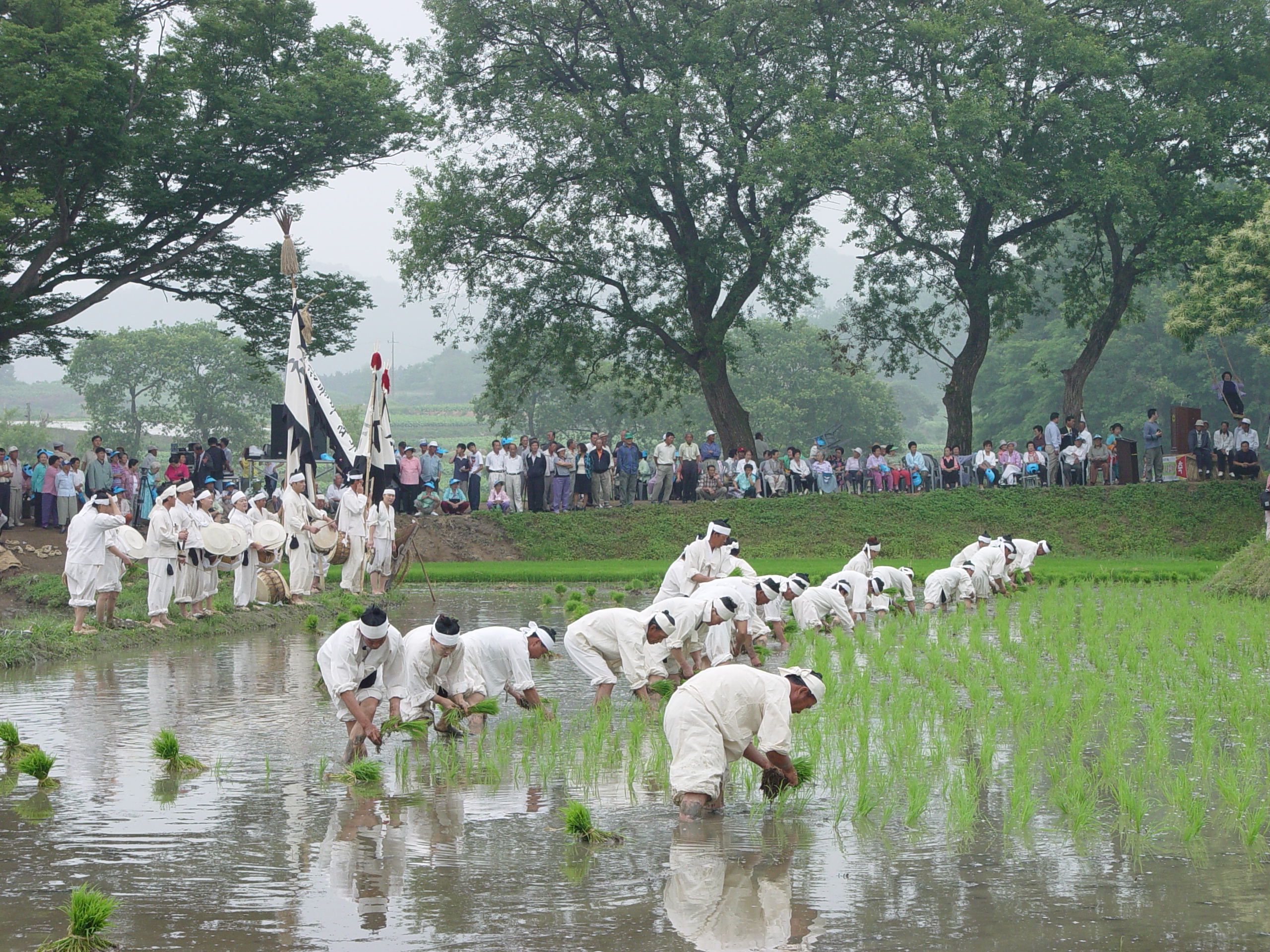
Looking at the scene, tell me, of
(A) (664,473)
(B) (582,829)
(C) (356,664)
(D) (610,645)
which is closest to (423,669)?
(C) (356,664)

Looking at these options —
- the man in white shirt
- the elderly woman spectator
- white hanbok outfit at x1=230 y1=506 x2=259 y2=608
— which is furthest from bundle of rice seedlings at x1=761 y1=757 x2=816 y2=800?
the elderly woman spectator

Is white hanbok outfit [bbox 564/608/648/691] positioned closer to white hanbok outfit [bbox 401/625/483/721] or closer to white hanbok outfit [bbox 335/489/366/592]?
white hanbok outfit [bbox 401/625/483/721]

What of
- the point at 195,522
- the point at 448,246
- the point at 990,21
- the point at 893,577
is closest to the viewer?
the point at 195,522

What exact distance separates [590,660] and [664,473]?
2091 cm

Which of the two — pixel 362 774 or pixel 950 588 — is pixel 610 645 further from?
pixel 950 588

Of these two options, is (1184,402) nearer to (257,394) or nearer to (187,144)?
(187,144)

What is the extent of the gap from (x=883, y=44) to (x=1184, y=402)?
2817 centimetres

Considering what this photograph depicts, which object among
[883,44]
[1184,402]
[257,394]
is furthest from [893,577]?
A: [257,394]

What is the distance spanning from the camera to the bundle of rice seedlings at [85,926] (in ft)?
18.2

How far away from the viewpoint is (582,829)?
7316 mm

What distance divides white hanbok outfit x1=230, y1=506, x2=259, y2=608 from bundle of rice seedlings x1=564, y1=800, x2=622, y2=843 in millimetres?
12552

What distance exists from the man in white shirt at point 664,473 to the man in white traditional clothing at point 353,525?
11.4 m

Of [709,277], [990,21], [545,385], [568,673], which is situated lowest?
[568,673]

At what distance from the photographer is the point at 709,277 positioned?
35.7 m
